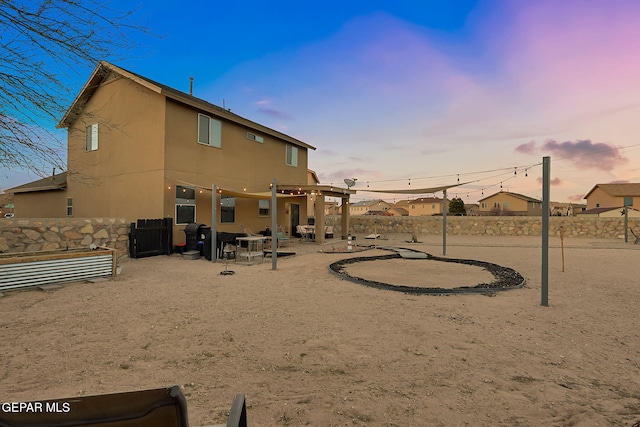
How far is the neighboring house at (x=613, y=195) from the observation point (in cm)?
4269

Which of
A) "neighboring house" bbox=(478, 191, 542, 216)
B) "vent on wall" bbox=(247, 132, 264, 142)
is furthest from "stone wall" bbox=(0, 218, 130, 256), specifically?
"neighboring house" bbox=(478, 191, 542, 216)

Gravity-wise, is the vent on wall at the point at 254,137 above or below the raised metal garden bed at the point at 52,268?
above

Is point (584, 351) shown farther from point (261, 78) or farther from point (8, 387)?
point (261, 78)

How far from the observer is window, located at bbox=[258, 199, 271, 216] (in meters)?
17.3

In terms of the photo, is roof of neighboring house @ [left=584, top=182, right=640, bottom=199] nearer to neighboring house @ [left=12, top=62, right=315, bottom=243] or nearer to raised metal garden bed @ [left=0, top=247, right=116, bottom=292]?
neighboring house @ [left=12, top=62, right=315, bottom=243]

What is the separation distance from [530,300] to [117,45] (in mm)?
8198

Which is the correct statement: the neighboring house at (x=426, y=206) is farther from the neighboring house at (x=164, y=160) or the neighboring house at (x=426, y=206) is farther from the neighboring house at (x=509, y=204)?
the neighboring house at (x=164, y=160)

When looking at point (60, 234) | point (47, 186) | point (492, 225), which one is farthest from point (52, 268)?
point (492, 225)

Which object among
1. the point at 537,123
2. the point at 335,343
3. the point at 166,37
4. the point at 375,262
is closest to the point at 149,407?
the point at 335,343

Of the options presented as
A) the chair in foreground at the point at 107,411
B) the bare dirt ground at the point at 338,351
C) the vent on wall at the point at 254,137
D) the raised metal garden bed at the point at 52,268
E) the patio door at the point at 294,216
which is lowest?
the bare dirt ground at the point at 338,351

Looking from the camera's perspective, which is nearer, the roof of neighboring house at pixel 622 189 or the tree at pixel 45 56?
the tree at pixel 45 56

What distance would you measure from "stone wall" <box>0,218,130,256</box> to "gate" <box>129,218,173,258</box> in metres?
0.35

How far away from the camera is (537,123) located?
1536 cm

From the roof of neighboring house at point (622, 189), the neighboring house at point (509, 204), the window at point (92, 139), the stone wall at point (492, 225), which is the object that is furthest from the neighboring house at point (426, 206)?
the window at point (92, 139)
